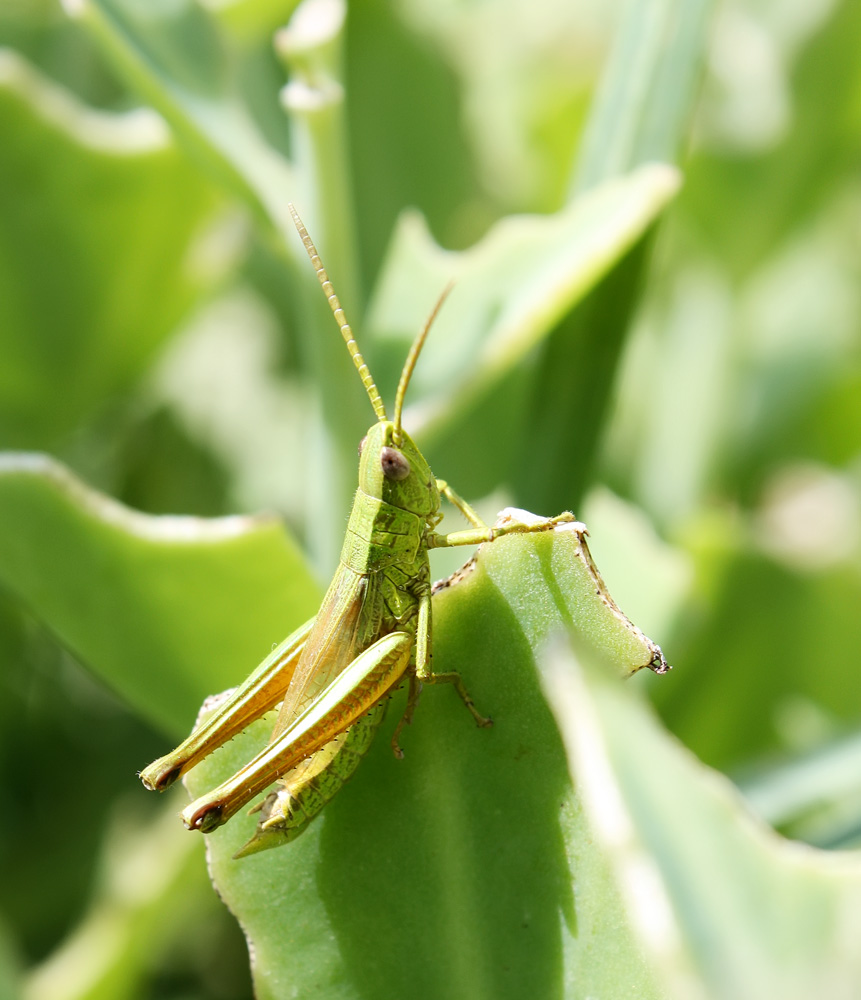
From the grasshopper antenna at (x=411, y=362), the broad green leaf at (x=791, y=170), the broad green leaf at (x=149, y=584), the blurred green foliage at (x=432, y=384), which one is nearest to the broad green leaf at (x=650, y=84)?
the blurred green foliage at (x=432, y=384)

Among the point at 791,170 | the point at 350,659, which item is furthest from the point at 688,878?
the point at 791,170

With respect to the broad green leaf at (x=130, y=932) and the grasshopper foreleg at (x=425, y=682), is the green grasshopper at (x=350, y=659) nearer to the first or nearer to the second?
the grasshopper foreleg at (x=425, y=682)

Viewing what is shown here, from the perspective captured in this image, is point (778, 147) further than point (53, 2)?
No

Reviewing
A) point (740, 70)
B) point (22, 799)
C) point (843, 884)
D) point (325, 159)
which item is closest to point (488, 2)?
point (740, 70)

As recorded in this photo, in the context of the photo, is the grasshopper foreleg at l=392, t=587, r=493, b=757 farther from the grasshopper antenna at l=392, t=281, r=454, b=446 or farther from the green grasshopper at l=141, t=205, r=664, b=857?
the grasshopper antenna at l=392, t=281, r=454, b=446

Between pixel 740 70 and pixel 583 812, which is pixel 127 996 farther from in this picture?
pixel 740 70
